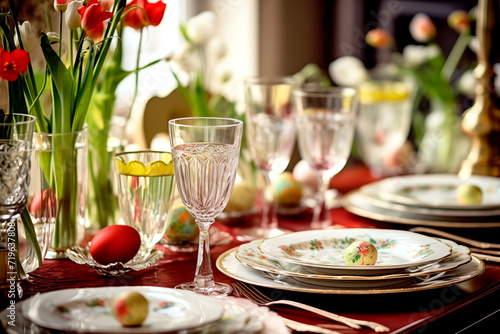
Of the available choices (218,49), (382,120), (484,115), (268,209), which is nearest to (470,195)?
(484,115)

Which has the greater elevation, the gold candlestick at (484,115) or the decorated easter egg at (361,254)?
the gold candlestick at (484,115)

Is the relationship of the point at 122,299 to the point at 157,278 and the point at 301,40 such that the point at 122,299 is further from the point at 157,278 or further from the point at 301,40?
the point at 301,40

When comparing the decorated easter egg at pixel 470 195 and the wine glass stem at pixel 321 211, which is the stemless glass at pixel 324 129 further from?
the decorated easter egg at pixel 470 195

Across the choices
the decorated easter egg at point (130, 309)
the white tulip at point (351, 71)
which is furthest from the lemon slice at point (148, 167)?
the white tulip at point (351, 71)

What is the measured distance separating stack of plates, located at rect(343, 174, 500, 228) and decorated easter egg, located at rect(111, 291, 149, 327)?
68 cm

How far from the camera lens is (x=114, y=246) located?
1004 millimetres

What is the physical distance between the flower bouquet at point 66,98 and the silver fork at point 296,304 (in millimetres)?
308

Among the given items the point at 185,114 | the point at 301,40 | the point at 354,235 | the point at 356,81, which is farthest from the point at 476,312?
the point at 301,40

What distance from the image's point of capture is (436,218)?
131cm

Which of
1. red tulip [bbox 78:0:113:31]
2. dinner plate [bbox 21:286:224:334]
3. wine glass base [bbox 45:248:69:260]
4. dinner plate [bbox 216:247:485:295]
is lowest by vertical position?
wine glass base [bbox 45:248:69:260]

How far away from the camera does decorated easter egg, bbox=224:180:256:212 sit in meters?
1.38

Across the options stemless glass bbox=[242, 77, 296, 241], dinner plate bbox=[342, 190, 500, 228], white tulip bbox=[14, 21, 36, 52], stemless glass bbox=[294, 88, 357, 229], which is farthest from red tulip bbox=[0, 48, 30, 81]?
dinner plate bbox=[342, 190, 500, 228]

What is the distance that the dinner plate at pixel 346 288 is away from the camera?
2.89ft

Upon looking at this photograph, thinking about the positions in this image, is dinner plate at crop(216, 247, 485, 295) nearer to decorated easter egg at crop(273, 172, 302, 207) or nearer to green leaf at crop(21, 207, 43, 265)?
green leaf at crop(21, 207, 43, 265)
